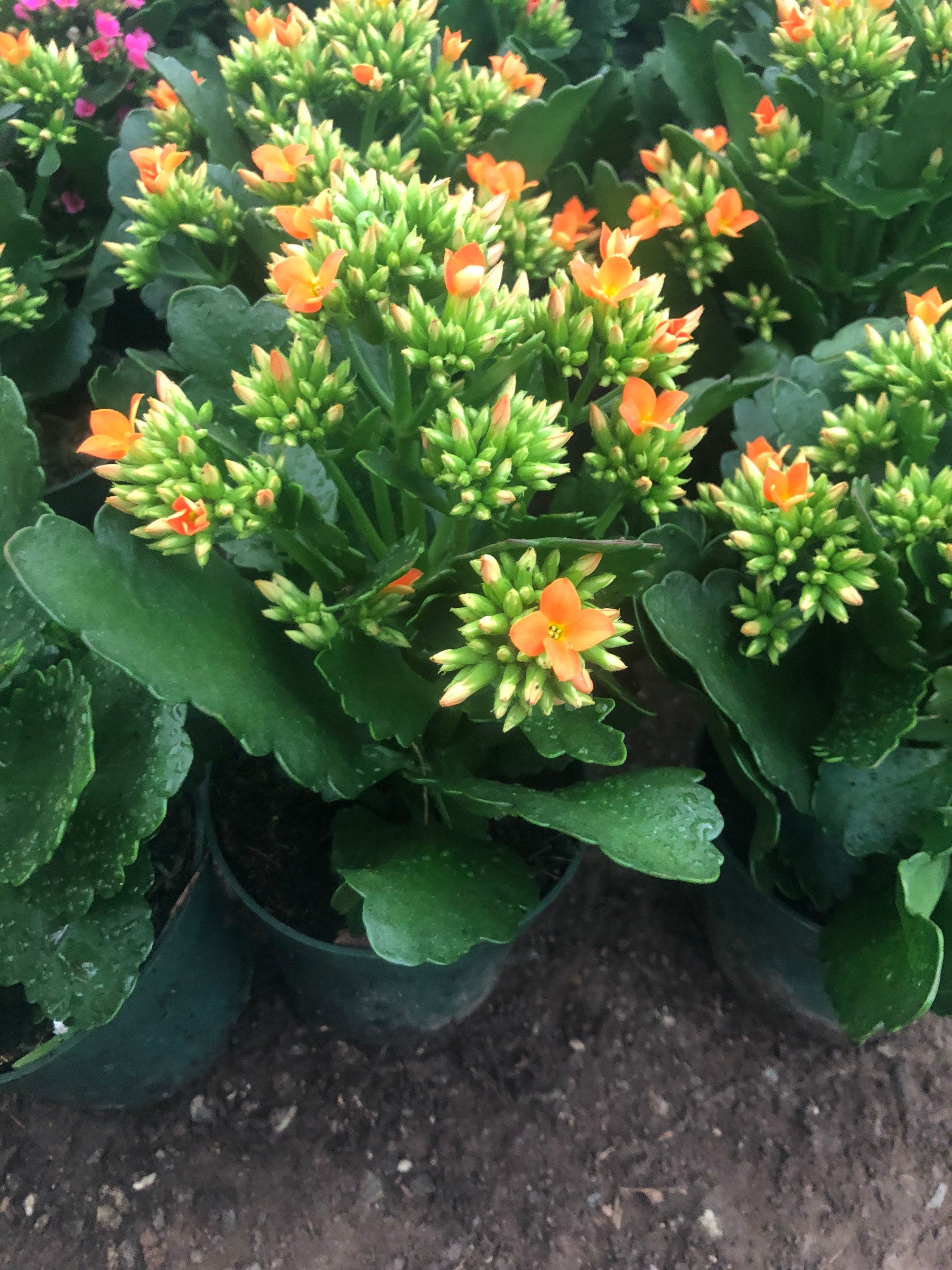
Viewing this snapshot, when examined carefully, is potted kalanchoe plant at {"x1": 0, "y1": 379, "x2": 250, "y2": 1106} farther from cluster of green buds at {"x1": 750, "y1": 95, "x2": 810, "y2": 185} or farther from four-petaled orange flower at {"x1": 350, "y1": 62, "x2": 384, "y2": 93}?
cluster of green buds at {"x1": 750, "y1": 95, "x2": 810, "y2": 185}

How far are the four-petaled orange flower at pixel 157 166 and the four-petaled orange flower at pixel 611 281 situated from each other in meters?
0.44

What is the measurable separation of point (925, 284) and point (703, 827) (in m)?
0.72

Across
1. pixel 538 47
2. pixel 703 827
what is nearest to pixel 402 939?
pixel 703 827

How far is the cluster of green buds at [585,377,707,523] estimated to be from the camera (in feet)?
1.98

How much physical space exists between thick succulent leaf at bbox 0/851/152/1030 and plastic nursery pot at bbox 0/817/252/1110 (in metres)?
0.13

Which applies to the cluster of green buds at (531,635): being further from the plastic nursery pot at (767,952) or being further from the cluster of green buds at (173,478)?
the plastic nursery pot at (767,952)

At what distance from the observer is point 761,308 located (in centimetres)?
102

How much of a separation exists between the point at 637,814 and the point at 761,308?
26.0 inches

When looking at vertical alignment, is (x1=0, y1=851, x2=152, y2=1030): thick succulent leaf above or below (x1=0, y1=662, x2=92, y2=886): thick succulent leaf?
below

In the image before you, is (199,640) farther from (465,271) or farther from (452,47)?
(452,47)

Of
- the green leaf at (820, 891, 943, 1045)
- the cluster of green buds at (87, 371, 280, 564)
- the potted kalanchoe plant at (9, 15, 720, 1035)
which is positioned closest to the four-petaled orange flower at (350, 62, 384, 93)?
the potted kalanchoe plant at (9, 15, 720, 1035)

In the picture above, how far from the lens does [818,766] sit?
809 mm

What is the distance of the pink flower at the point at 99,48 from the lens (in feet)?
3.81

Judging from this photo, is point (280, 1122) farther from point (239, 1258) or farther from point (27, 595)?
point (27, 595)
